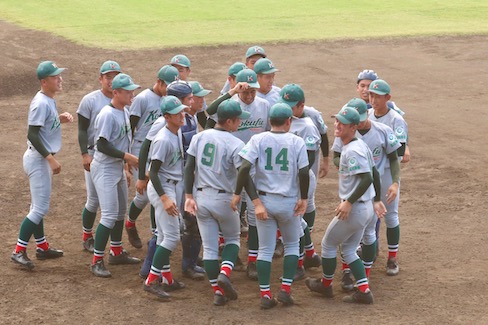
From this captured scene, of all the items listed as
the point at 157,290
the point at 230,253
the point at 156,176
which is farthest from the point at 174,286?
the point at 156,176

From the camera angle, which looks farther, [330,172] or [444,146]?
[444,146]

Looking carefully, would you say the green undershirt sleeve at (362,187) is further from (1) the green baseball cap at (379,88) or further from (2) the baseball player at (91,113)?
(2) the baseball player at (91,113)

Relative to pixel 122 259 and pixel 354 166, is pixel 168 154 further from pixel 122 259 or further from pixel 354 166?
pixel 354 166

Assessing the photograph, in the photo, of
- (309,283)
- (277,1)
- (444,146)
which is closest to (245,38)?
(277,1)

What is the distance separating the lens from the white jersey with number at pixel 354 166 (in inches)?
290

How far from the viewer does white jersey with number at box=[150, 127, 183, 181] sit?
25.2ft

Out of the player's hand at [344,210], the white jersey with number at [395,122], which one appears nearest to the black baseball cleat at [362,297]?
the player's hand at [344,210]

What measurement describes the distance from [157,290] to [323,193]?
12.4ft

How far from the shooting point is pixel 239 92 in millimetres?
8500

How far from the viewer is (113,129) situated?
830cm

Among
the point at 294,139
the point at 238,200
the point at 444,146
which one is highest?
the point at 294,139

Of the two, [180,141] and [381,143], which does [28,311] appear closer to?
[180,141]

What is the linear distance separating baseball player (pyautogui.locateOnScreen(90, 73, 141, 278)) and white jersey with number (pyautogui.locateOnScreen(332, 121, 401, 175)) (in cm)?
201

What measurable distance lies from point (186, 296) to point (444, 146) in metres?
6.20
